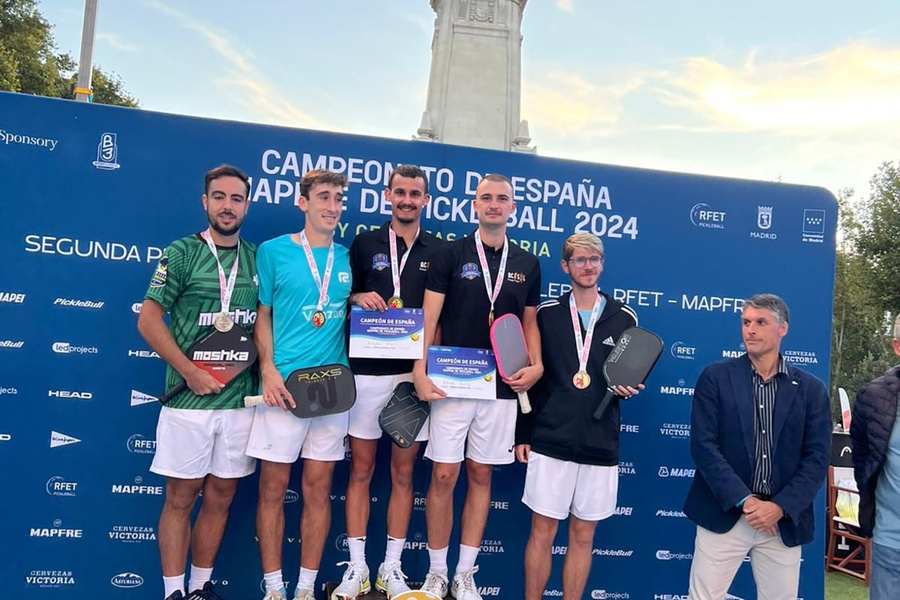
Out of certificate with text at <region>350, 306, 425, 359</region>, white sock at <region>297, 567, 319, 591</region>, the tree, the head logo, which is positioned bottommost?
white sock at <region>297, 567, 319, 591</region>

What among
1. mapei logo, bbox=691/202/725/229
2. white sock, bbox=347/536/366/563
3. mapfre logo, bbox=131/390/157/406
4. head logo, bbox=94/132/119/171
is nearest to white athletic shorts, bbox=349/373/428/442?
white sock, bbox=347/536/366/563

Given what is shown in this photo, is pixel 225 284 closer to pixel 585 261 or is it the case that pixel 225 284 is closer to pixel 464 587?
pixel 585 261

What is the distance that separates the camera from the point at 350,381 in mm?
3242

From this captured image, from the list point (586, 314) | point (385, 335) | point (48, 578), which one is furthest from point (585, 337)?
point (48, 578)

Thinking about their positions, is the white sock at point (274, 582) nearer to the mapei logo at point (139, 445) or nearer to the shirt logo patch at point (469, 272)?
the mapei logo at point (139, 445)

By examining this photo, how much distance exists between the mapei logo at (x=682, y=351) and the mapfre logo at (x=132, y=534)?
3.69m

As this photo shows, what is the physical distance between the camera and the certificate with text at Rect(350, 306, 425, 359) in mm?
3365

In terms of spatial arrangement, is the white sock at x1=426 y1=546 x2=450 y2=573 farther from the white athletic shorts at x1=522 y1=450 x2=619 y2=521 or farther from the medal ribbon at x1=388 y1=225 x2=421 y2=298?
the medal ribbon at x1=388 y1=225 x2=421 y2=298

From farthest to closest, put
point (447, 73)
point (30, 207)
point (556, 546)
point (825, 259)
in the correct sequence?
point (447, 73) → point (825, 259) → point (556, 546) → point (30, 207)

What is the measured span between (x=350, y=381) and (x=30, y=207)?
7.70ft

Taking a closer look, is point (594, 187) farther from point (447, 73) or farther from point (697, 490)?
point (447, 73)

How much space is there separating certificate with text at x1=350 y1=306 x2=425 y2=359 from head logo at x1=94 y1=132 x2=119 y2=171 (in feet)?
6.23

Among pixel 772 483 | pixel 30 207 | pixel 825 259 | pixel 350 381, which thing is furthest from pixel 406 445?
pixel 825 259

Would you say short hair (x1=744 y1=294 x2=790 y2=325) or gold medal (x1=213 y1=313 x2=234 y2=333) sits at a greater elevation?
short hair (x1=744 y1=294 x2=790 y2=325)
